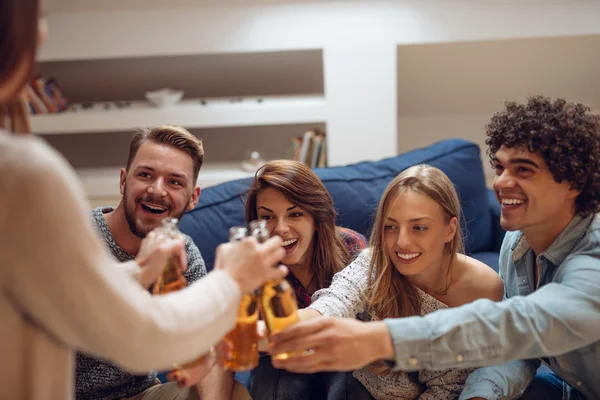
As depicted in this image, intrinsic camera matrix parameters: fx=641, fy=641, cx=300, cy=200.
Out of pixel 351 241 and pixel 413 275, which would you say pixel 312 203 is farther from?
pixel 413 275

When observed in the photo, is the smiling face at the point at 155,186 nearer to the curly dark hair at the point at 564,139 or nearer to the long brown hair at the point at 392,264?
the long brown hair at the point at 392,264

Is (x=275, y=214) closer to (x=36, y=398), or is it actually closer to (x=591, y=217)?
(x=591, y=217)

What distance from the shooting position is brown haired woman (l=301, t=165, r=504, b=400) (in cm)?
154

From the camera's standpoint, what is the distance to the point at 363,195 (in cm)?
237

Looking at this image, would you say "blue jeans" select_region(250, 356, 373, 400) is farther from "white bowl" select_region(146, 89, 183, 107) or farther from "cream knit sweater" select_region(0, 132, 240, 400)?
"white bowl" select_region(146, 89, 183, 107)

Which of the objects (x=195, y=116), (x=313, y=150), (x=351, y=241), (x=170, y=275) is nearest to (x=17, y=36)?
(x=170, y=275)

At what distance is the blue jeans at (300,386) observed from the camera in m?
1.65

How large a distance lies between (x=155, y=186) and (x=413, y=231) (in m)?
0.70

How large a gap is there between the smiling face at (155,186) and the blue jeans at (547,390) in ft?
3.37

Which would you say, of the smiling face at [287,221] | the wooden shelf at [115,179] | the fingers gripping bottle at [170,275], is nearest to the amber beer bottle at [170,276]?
the fingers gripping bottle at [170,275]

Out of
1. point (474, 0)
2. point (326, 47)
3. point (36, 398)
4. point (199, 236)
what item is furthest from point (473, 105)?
→ point (36, 398)

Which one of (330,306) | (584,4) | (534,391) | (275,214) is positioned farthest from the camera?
(584,4)

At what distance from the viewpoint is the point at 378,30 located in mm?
3357

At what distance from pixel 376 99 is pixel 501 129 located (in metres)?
2.06
